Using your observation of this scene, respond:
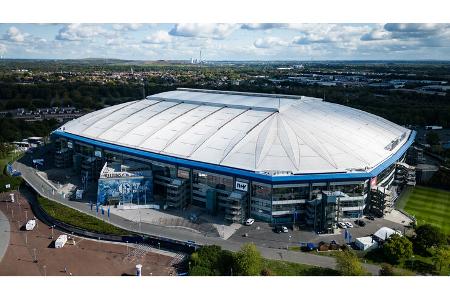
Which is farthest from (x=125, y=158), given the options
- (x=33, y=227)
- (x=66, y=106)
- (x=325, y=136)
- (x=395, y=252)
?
(x=66, y=106)

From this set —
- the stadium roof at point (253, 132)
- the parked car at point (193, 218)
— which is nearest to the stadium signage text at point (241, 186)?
the stadium roof at point (253, 132)

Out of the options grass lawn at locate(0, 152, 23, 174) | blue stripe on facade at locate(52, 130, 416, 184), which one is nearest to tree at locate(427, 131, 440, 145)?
blue stripe on facade at locate(52, 130, 416, 184)

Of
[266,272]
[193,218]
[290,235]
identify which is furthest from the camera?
[193,218]

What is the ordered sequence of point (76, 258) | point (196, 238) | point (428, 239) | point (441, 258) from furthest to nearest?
point (196, 238), point (428, 239), point (76, 258), point (441, 258)

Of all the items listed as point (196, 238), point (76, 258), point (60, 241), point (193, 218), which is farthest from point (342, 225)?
point (60, 241)

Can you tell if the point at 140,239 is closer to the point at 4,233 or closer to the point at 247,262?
the point at 247,262

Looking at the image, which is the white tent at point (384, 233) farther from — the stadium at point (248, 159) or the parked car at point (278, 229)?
the parked car at point (278, 229)
